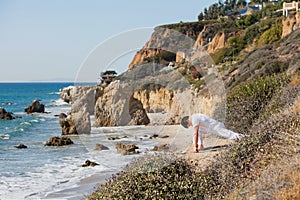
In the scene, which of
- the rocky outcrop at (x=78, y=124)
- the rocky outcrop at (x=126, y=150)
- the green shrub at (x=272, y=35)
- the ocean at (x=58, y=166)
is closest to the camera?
the ocean at (x=58, y=166)

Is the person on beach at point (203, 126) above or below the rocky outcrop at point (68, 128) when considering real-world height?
above

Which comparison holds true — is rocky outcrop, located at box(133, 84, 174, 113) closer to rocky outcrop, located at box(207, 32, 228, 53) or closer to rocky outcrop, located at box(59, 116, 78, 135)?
rocky outcrop, located at box(59, 116, 78, 135)

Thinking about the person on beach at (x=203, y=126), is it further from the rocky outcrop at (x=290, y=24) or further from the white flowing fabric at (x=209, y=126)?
the rocky outcrop at (x=290, y=24)

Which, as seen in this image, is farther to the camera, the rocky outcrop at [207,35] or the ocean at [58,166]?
the rocky outcrop at [207,35]

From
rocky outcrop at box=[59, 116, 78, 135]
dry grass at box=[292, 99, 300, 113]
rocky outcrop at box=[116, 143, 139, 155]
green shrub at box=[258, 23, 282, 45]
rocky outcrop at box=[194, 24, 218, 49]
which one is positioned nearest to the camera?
dry grass at box=[292, 99, 300, 113]

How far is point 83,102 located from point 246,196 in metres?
27.7

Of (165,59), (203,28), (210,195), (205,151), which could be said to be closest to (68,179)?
(205,151)

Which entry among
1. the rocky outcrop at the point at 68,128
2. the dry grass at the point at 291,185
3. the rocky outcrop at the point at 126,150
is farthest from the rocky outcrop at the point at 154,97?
the dry grass at the point at 291,185

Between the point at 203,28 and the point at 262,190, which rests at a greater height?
the point at 203,28

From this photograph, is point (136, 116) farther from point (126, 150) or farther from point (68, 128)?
point (126, 150)

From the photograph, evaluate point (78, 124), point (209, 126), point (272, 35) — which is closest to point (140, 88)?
point (78, 124)

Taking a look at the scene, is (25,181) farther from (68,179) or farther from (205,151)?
(205,151)

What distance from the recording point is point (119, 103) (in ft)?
107

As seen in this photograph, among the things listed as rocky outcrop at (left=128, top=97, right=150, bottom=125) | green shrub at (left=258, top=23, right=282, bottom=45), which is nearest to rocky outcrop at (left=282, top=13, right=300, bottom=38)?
green shrub at (left=258, top=23, right=282, bottom=45)
